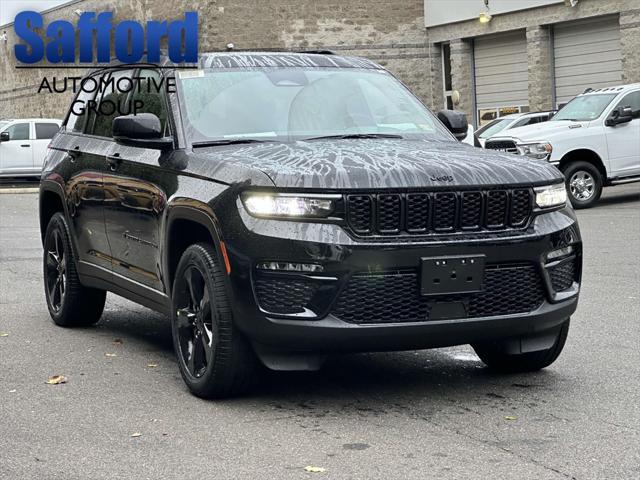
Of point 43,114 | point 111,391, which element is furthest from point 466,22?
point 111,391

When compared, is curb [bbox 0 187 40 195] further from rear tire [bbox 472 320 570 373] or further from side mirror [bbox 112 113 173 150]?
rear tire [bbox 472 320 570 373]

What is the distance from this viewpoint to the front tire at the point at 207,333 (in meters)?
6.19

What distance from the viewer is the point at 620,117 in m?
20.5

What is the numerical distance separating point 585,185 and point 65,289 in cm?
1333

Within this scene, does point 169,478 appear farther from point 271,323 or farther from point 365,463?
point 271,323

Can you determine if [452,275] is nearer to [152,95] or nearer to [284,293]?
[284,293]

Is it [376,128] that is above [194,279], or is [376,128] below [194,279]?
above

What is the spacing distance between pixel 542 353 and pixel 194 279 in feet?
6.50

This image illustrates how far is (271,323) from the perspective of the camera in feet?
19.5

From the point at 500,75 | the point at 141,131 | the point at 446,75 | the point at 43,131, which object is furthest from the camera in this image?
the point at 446,75

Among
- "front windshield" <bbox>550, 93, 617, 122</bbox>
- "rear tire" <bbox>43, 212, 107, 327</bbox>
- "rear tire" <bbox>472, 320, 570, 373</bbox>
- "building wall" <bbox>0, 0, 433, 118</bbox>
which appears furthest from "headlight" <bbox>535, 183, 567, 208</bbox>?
"building wall" <bbox>0, 0, 433, 118</bbox>

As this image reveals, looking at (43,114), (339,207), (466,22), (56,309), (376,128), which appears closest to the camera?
(339,207)

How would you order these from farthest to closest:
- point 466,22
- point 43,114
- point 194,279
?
point 43,114
point 466,22
point 194,279

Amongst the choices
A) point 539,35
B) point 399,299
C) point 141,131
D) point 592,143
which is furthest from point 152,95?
point 539,35
